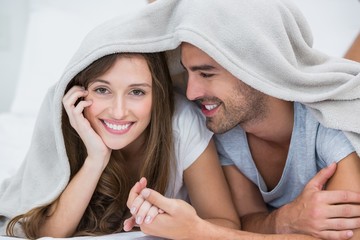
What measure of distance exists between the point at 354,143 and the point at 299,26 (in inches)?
15.7

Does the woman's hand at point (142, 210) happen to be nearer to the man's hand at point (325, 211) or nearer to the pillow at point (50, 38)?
the man's hand at point (325, 211)

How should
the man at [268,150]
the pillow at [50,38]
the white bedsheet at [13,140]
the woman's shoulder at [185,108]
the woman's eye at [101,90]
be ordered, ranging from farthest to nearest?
the pillow at [50,38] < the white bedsheet at [13,140] < the woman's shoulder at [185,108] < the woman's eye at [101,90] < the man at [268,150]

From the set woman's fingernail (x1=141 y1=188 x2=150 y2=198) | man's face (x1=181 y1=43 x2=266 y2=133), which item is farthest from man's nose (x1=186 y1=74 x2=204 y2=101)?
woman's fingernail (x1=141 y1=188 x2=150 y2=198)

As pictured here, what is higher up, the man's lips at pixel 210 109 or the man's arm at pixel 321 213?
the man's lips at pixel 210 109

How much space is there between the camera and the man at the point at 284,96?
152 cm

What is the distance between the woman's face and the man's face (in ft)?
0.42

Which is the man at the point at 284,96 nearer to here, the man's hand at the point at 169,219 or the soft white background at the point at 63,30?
the man's hand at the point at 169,219

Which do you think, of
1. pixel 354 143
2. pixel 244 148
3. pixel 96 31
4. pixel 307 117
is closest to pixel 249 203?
pixel 244 148

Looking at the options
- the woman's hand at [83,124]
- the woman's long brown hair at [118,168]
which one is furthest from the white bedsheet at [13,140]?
the woman's hand at [83,124]

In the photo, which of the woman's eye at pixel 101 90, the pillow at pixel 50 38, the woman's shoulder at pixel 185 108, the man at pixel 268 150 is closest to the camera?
the man at pixel 268 150

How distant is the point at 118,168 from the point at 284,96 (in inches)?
22.3

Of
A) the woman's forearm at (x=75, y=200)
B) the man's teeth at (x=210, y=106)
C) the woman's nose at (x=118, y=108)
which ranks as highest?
the man's teeth at (x=210, y=106)

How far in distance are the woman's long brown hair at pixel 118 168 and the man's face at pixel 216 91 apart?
0.11 metres

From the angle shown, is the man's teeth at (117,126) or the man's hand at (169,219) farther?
the man's teeth at (117,126)
